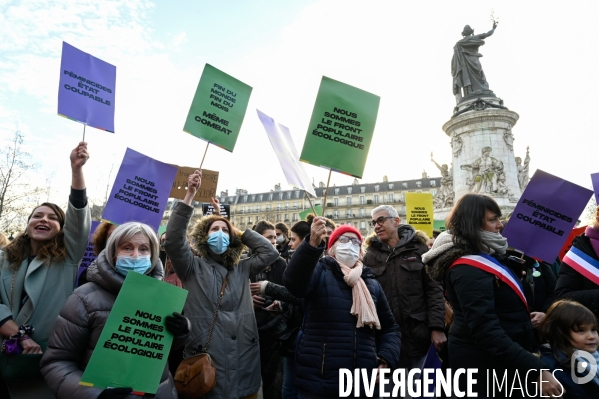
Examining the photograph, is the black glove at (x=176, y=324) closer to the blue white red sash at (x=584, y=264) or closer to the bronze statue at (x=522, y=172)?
the blue white red sash at (x=584, y=264)

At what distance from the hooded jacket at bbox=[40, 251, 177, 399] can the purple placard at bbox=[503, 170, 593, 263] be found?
3299 mm

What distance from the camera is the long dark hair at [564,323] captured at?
275 centimetres

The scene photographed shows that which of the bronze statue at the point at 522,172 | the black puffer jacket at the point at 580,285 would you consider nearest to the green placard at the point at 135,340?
the black puffer jacket at the point at 580,285

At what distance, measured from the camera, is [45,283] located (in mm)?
2973

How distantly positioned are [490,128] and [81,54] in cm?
1649

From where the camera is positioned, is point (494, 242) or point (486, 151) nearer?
point (494, 242)

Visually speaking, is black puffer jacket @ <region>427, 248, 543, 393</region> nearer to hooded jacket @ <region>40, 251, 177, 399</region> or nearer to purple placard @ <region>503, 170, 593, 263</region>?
purple placard @ <region>503, 170, 593, 263</region>

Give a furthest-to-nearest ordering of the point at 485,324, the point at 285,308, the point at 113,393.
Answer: the point at 285,308 < the point at 485,324 < the point at 113,393

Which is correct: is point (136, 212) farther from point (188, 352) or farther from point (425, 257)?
point (425, 257)

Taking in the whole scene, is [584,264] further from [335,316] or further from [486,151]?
[486,151]

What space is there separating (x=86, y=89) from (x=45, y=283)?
227cm

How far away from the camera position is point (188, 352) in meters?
3.04

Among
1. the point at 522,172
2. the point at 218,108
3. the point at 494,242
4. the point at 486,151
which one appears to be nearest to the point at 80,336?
the point at 494,242

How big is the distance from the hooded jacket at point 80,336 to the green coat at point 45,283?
880mm
